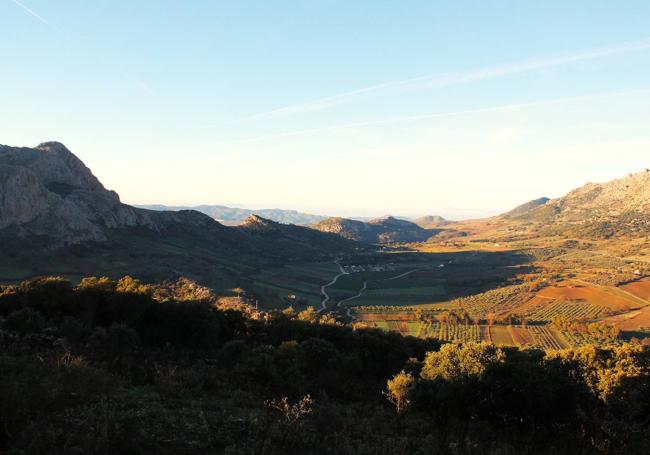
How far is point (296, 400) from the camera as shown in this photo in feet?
78.9

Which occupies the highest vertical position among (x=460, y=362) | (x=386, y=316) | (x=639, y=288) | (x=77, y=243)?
(x=77, y=243)

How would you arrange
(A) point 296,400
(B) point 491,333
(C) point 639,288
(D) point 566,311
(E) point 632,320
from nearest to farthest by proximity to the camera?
(A) point 296,400
(B) point 491,333
(E) point 632,320
(D) point 566,311
(C) point 639,288

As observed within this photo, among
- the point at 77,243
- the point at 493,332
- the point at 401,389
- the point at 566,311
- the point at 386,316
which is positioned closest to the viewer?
the point at 401,389

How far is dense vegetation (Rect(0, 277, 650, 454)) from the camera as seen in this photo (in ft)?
43.4

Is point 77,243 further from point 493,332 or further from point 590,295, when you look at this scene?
point 590,295

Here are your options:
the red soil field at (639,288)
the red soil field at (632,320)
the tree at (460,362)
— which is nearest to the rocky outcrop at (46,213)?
the tree at (460,362)

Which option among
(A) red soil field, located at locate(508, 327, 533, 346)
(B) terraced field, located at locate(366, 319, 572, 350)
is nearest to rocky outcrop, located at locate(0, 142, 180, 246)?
(B) terraced field, located at locate(366, 319, 572, 350)

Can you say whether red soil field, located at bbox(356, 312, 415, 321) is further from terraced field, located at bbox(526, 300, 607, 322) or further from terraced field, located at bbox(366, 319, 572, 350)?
terraced field, located at bbox(526, 300, 607, 322)

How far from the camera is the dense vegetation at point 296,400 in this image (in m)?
13.2

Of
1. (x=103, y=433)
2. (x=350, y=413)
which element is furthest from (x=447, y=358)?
(x=103, y=433)

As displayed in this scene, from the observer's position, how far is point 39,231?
148 m

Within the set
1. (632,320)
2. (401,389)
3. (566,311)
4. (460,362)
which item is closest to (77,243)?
(401,389)

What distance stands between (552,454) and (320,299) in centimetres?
14323

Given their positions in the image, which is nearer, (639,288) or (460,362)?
(460,362)
